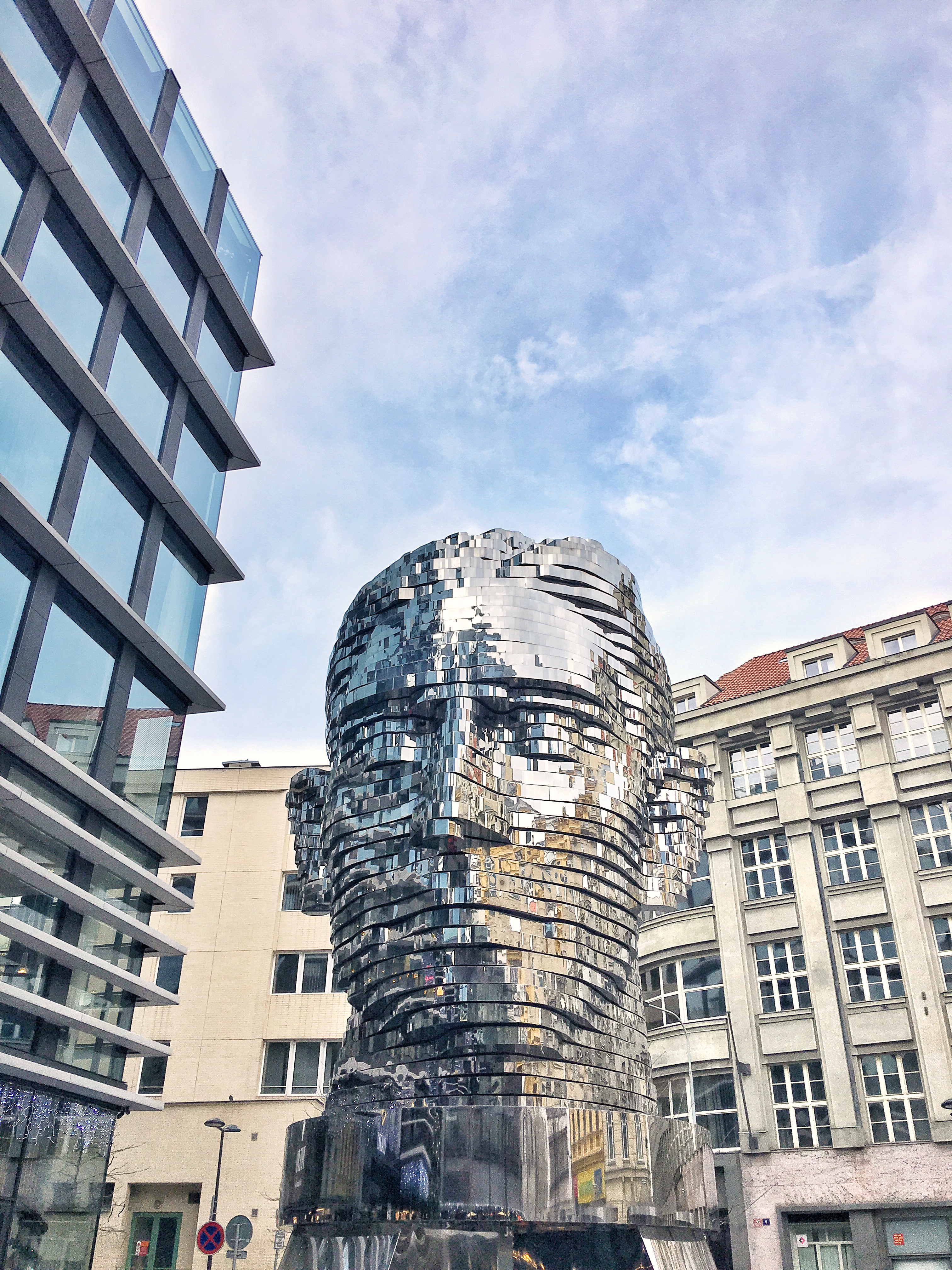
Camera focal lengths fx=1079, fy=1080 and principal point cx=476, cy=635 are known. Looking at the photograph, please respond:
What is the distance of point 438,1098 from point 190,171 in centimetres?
1897

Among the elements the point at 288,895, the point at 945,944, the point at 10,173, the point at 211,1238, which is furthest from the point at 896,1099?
the point at 10,173

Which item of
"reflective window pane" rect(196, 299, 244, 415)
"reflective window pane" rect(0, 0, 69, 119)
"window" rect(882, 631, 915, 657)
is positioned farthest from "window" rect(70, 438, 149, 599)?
"window" rect(882, 631, 915, 657)

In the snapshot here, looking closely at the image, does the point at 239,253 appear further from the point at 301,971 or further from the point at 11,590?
the point at 301,971

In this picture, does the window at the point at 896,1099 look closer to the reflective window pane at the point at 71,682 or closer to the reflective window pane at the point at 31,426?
the reflective window pane at the point at 71,682

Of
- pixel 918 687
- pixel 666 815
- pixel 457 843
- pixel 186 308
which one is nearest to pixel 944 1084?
pixel 918 687

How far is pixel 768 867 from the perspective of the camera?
109ft

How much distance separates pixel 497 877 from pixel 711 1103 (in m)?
22.6

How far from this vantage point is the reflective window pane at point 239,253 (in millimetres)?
23516

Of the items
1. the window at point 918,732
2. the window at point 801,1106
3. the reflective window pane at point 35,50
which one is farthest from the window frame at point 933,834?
the reflective window pane at point 35,50

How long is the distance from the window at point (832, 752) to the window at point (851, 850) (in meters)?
1.48

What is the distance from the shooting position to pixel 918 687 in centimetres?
3219

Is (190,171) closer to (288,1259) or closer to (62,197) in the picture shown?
(62,197)

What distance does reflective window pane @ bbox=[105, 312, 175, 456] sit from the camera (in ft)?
62.0

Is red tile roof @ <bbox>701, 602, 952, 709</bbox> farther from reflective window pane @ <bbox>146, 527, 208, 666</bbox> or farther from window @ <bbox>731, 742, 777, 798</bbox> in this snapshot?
reflective window pane @ <bbox>146, 527, 208, 666</bbox>
